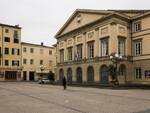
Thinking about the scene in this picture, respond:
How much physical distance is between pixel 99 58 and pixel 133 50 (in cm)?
602

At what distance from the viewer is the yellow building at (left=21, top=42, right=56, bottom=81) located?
80.4 m

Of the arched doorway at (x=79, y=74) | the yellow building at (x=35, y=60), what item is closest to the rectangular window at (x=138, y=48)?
the arched doorway at (x=79, y=74)

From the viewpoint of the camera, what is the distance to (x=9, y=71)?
76375 mm

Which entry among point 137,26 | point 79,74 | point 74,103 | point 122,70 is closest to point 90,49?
point 79,74

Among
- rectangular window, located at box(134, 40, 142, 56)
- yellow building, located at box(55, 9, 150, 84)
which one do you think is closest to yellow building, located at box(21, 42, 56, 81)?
yellow building, located at box(55, 9, 150, 84)

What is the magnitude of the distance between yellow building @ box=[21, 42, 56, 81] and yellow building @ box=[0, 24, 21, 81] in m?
2.16

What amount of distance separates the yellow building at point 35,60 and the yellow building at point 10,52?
7.08 ft

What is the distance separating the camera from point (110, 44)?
43.2 metres

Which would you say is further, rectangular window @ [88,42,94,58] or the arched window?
rectangular window @ [88,42,94,58]

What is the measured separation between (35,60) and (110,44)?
43766 mm

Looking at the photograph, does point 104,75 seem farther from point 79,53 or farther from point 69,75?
point 69,75

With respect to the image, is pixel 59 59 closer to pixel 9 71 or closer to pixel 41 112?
pixel 9 71

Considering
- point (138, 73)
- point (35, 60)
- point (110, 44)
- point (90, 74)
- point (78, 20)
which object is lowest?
point (90, 74)

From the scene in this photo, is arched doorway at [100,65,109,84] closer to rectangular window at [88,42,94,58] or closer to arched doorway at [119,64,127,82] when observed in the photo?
arched doorway at [119,64,127,82]
